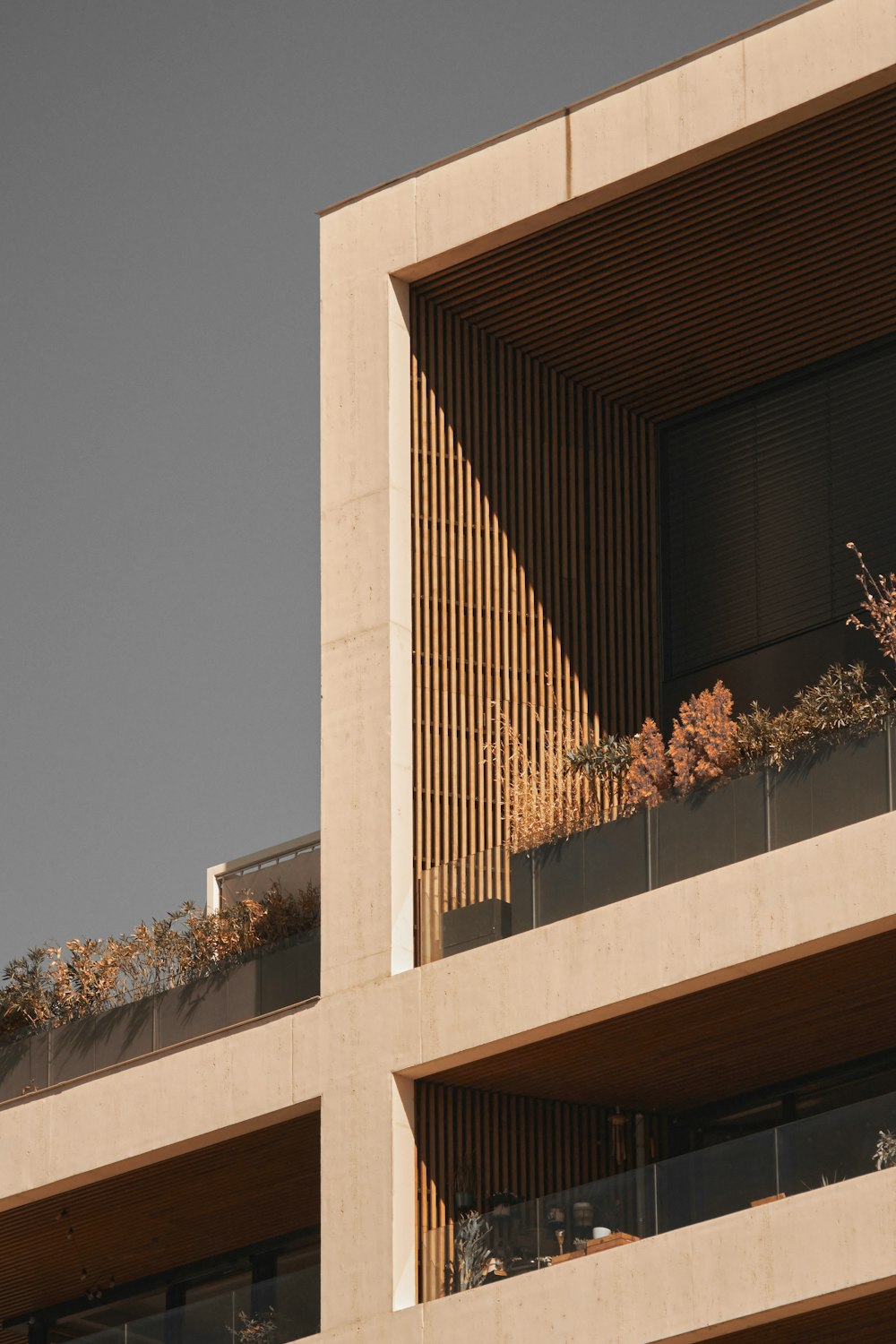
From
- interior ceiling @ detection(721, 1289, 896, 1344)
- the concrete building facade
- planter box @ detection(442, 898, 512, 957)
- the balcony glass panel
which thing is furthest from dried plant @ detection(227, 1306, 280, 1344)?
interior ceiling @ detection(721, 1289, 896, 1344)

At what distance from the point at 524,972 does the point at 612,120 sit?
7.59 meters

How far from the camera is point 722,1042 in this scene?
26031 mm

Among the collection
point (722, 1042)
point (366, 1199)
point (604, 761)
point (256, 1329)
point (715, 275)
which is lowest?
point (256, 1329)

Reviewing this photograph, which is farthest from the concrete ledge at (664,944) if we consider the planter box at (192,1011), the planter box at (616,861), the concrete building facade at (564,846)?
the planter box at (192,1011)

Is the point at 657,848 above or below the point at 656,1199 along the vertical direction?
above

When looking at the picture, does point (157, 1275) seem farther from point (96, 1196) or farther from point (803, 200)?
point (803, 200)

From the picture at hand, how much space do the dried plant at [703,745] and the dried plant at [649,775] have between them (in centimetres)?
13

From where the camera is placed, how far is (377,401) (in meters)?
27.3

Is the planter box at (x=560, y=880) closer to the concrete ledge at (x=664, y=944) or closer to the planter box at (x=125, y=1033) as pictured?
the concrete ledge at (x=664, y=944)

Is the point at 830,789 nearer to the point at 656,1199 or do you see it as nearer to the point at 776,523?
the point at 656,1199

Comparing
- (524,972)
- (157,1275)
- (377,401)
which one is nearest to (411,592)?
(377,401)

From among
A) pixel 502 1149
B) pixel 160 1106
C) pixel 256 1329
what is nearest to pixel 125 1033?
pixel 160 1106

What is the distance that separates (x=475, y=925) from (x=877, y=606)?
208 inches

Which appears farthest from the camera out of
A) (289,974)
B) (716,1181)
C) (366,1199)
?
(289,974)
